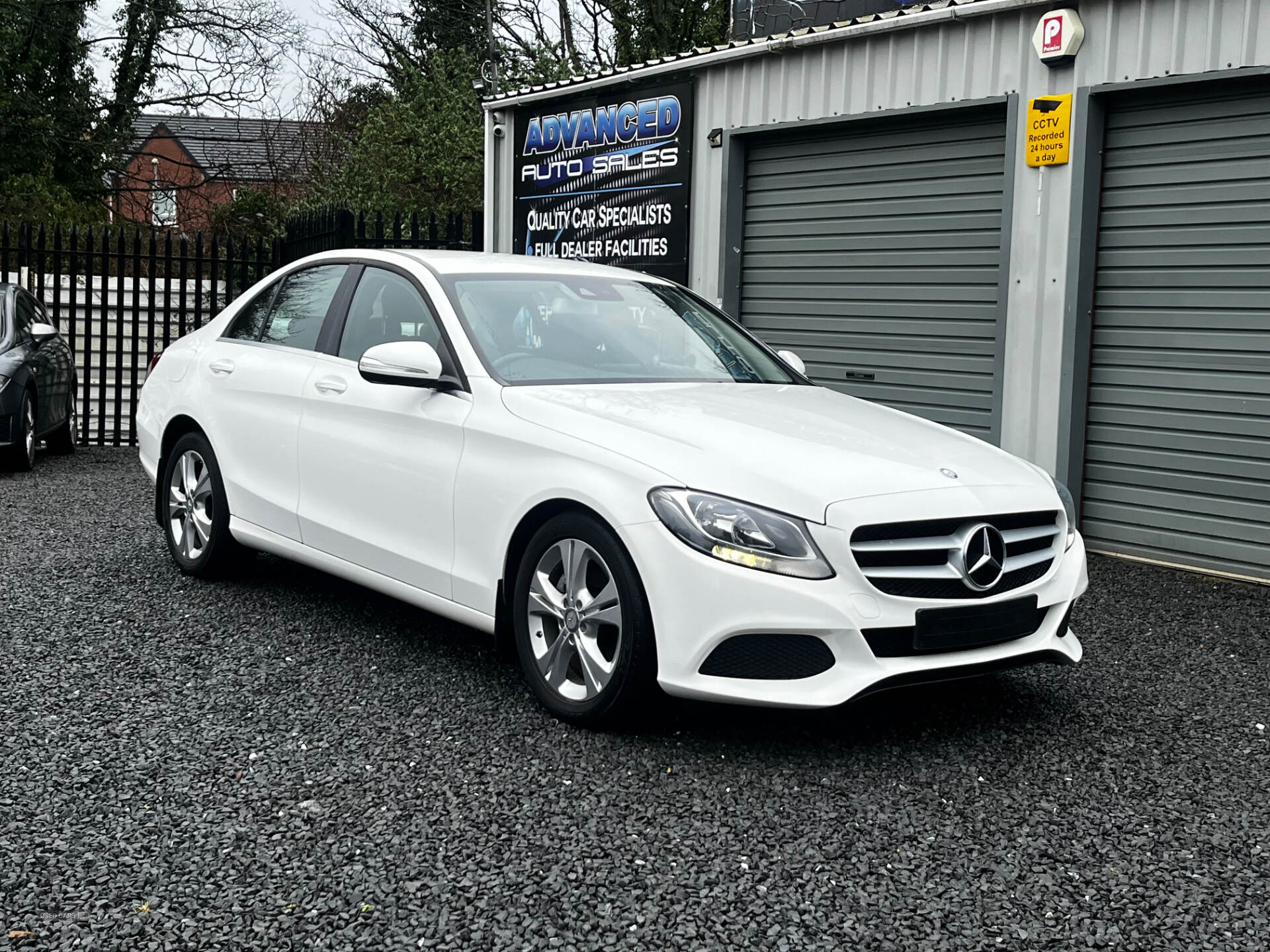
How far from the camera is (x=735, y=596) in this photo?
391cm

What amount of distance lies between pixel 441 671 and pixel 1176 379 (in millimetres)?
5184

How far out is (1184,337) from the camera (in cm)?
816

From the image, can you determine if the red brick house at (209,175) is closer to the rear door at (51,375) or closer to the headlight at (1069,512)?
the rear door at (51,375)

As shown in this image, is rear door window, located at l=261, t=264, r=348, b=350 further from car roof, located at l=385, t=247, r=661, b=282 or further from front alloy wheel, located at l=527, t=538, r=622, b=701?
front alloy wheel, located at l=527, t=538, r=622, b=701

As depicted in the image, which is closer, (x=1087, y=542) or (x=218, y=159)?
(x=1087, y=542)

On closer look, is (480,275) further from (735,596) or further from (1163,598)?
(1163,598)

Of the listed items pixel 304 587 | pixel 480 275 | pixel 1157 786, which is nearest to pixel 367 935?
pixel 1157 786

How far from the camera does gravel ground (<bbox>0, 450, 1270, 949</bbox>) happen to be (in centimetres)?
315

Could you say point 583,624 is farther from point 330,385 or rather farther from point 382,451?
point 330,385

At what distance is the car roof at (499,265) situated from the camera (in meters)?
5.55

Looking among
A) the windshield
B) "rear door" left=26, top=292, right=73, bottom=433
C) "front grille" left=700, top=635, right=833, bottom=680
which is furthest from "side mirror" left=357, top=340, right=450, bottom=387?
"rear door" left=26, top=292, right=73, bottom=433

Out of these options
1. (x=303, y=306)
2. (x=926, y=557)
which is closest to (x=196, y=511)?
(x=303, y=306)

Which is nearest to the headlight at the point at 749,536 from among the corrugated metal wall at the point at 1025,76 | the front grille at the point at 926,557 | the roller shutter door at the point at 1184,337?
the front grille at the point at 926,557

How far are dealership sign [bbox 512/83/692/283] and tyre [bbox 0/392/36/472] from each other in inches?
165
